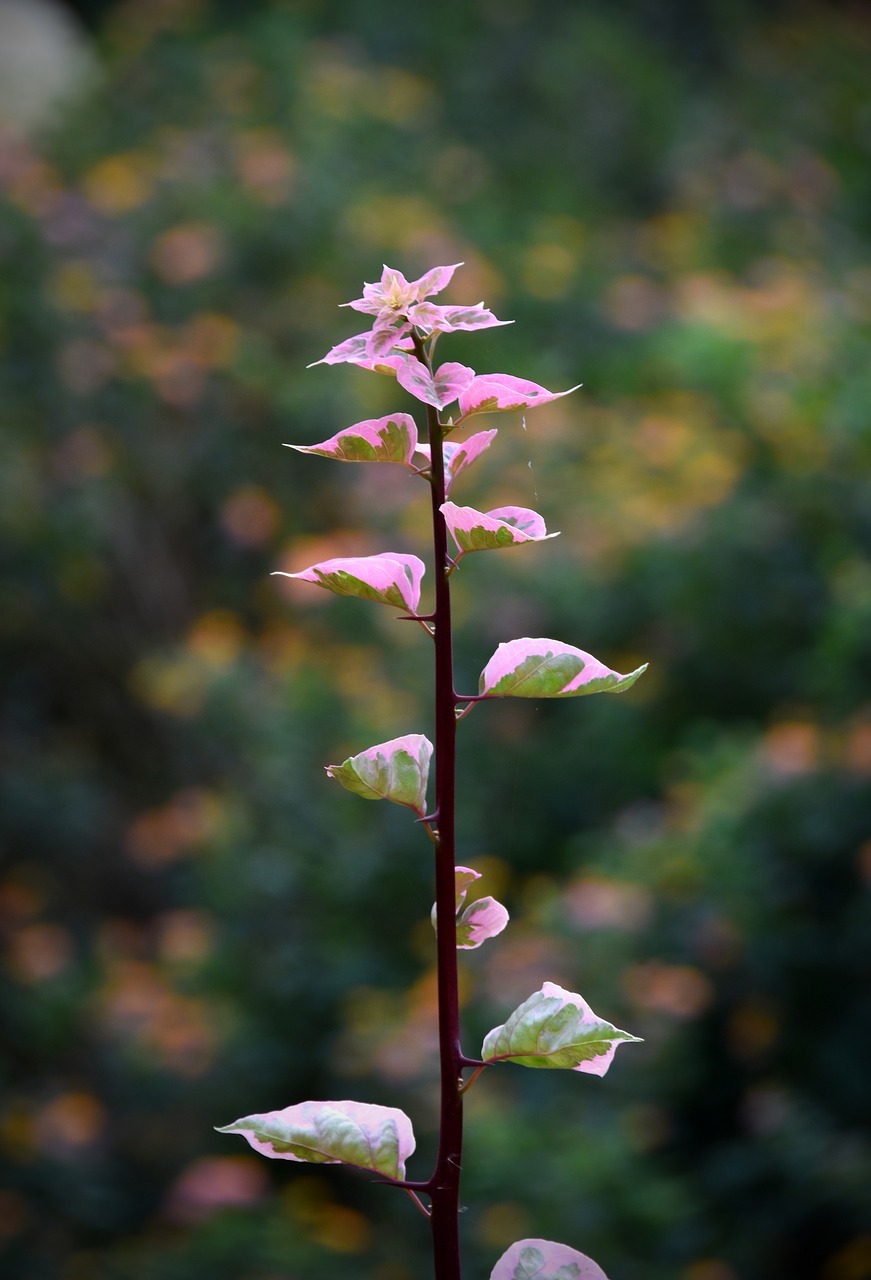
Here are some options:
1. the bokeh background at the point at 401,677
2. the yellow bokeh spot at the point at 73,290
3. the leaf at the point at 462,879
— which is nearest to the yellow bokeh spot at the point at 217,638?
the bokeh background at the point at 401,677

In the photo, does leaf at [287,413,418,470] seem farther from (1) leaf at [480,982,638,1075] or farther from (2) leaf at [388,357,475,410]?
(1) leaf at [480,982,638,1075]

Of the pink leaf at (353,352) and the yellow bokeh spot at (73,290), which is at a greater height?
the pink leaf at (353,352)

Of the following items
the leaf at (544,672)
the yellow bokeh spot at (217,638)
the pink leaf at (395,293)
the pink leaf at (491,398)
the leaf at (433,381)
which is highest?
the pink leaf at (395,293)

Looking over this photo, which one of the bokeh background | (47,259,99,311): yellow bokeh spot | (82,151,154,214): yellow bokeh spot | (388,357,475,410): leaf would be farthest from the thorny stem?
(82,151,154,214): yellow bokeh spot

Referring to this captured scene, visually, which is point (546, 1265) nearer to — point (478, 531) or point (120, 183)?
point (478, 531)

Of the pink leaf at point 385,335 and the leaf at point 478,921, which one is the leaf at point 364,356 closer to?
the pink leaf at point 385,335

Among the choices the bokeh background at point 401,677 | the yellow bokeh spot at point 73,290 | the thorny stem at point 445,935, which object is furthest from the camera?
the yellow bokeh spot at point 73,290
